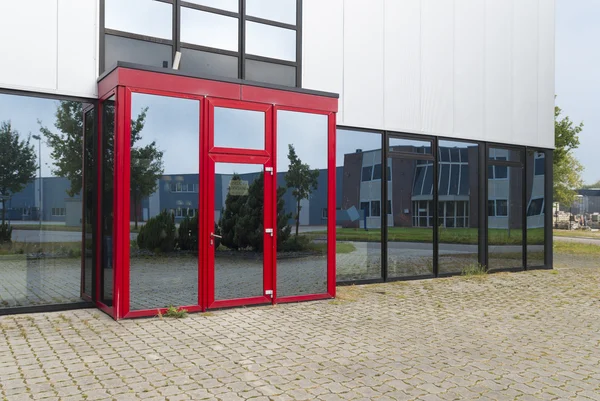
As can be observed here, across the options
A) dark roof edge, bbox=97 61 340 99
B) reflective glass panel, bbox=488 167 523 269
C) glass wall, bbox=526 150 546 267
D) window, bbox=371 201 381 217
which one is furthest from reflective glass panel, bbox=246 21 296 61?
glass wall, bbox=526 150 546 267

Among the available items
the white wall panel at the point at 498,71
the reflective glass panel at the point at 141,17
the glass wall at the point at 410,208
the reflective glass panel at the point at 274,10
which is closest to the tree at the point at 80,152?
the reflective glass panel at the point at 141,17

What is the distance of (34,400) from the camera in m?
4.34

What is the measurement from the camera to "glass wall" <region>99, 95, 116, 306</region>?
24.7ft

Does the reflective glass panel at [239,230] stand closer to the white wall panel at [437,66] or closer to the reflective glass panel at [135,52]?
the reflective glass panel at [135,52]

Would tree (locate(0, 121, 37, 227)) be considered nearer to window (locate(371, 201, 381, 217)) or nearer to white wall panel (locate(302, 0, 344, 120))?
white wall panel (locate(302, 0, 344, 120))

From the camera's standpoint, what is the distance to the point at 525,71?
1317 cm

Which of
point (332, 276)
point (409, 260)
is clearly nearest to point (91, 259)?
point (332, 276)

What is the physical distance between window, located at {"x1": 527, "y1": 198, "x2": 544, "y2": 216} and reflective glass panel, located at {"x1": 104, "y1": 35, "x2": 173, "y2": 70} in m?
9.21

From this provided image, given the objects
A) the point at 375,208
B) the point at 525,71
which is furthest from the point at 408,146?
the point at 525,71

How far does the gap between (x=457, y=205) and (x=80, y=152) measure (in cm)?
765

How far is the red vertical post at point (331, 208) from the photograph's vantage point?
8.88m

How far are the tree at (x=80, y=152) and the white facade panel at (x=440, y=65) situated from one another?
11.3ft

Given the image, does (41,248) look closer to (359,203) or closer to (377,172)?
(359,203)

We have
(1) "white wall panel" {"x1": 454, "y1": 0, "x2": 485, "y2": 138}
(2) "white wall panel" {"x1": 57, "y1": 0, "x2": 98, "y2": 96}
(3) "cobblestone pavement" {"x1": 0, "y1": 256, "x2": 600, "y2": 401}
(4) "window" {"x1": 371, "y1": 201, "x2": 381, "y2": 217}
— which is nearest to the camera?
(3) "cobblestone pavement" {"x1": 0, "y1": 256, "x2": 600, "y2": 401}
